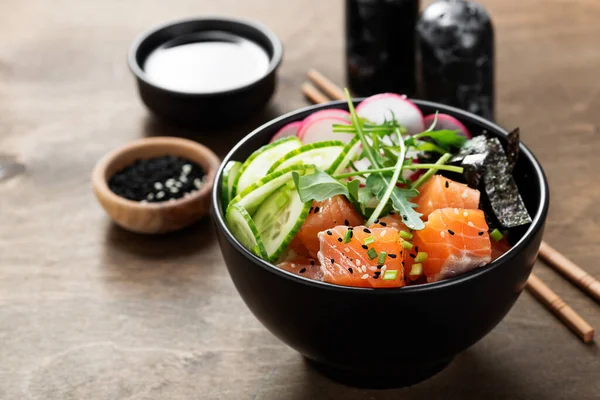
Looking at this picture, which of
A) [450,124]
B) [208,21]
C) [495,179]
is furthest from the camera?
[208,21]

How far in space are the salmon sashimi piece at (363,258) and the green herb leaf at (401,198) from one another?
0.13 feet

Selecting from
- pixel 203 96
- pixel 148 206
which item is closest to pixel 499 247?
pixel 148 206

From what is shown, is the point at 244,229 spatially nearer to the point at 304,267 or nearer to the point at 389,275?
the point at 304,267

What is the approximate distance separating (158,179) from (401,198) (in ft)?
2.48

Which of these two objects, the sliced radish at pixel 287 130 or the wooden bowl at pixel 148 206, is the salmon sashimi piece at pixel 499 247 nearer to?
the sliced radish at pixel 287 130

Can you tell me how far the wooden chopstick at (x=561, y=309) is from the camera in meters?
1.38

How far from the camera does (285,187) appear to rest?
1.24 m

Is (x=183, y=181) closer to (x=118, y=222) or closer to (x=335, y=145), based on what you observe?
(x=118, y=222)

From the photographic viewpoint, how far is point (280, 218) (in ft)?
3.98

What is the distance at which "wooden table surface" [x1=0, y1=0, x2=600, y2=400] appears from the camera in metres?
1.33

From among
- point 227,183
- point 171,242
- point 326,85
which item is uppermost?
point 227,183

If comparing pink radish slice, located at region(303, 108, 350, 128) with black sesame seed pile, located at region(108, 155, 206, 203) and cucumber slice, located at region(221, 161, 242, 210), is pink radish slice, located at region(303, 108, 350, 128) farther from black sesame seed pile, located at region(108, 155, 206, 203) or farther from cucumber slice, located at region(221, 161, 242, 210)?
black sesame seed pile, located at region(108, 155, 206, 203)

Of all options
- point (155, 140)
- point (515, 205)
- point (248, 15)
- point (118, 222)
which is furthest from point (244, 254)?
point (248, 15)

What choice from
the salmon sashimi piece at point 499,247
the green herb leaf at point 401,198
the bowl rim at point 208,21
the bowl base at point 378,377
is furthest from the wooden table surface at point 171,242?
the green herb leaf at point 401,198
